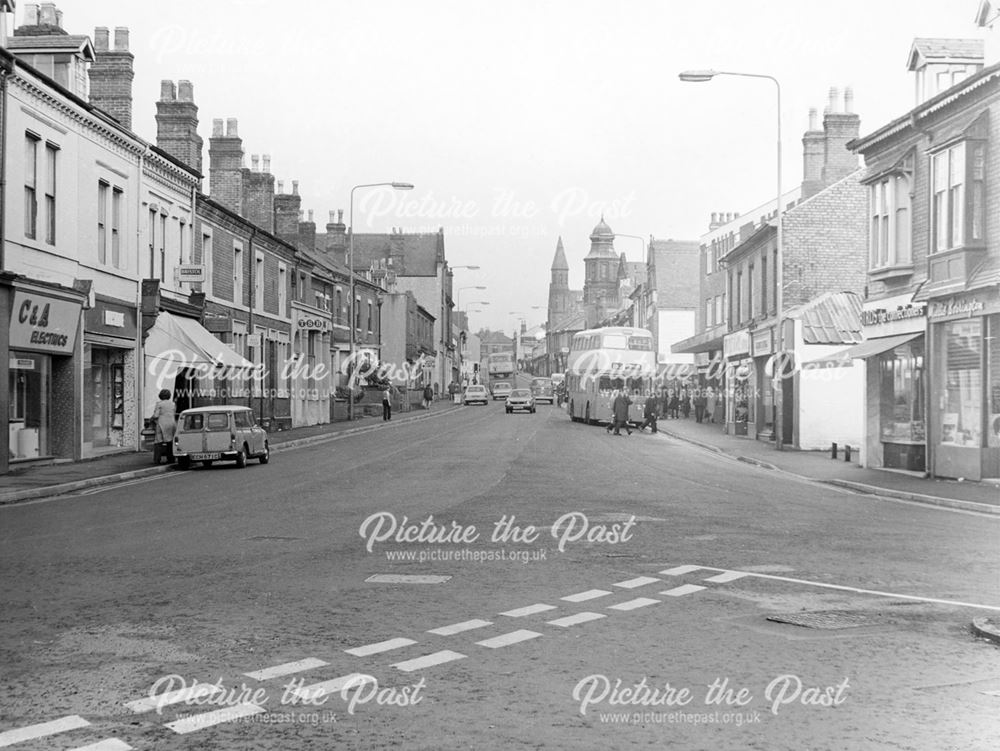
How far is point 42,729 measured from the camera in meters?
5.30

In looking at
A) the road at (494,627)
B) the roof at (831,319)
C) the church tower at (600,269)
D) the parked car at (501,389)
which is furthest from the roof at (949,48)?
the church tower at (600,269)

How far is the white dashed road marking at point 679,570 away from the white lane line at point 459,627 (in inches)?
114

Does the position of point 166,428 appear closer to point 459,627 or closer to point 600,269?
point 459,627

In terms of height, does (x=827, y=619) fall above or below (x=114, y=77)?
below

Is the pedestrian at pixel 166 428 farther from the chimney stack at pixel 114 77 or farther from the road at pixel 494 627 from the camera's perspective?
the chimney stack at pixel 114 77

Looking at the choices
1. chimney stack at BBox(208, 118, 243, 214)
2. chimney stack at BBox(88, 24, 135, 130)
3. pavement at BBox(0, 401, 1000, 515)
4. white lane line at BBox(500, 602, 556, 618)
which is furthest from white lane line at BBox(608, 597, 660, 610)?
chimney stack at BBox(208, 118, 243, 214)

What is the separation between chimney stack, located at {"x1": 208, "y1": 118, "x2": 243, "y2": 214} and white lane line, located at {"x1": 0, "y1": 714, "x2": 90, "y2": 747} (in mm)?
39217

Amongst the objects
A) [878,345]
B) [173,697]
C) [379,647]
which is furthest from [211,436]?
[173,697]

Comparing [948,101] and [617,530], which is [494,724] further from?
[948,101]

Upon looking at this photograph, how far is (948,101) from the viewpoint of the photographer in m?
21.9

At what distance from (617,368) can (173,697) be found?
143 feet

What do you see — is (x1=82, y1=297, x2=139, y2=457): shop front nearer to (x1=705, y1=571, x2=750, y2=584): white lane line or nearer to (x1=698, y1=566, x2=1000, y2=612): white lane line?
(x1=705, y1=571, x2=750, y2=584): white lane line

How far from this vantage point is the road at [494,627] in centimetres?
549

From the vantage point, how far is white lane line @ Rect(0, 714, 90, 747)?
515 cm
